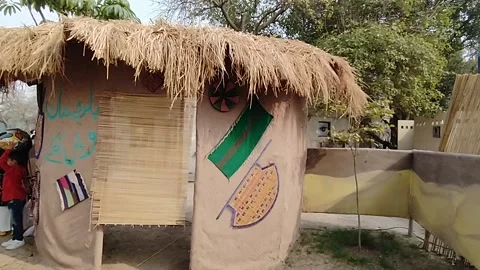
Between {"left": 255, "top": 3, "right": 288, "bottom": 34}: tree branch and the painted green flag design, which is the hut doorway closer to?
the painted green flag design

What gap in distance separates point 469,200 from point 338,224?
10.7 ft

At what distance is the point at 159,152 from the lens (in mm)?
5113

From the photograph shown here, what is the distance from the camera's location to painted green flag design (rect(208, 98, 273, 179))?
202 inches

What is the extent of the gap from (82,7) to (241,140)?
4.85 meters

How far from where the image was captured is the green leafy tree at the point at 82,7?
7590 mm

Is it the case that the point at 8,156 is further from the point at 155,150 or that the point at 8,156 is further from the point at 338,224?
the point at 338,224

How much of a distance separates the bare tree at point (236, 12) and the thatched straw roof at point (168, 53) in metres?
10.1

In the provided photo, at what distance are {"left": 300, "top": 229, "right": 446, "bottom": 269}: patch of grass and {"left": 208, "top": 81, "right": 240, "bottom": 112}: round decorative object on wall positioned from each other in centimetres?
237

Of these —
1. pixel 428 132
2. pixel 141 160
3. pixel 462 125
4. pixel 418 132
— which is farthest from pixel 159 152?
pixel 418 132

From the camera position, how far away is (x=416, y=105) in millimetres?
12516

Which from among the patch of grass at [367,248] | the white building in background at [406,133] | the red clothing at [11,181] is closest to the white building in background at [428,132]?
the white building in background at [406,133]

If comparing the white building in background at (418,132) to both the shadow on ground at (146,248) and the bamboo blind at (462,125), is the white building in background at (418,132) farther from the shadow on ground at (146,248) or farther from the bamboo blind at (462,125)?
the shadow on ground at (146,248)

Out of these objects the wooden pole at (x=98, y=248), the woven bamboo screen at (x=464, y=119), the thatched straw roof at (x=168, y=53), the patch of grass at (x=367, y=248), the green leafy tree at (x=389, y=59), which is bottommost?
the patch of grass at (x=367, y=248)

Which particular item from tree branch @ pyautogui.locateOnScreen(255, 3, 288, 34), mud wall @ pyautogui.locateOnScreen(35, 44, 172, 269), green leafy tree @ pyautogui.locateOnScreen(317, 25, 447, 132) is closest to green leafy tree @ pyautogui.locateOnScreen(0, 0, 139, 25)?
mud wall @ pyautogui.locateOnScreen(35, 44, 172, 269)
